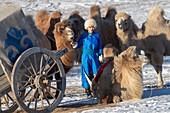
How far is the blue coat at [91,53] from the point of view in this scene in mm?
11156

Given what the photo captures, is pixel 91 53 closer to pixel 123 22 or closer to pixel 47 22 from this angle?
pixel 123 22

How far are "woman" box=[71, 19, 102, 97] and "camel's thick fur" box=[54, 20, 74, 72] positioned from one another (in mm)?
510

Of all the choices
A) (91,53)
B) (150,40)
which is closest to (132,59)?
(91,53)

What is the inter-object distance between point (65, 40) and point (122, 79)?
2114 millimetres

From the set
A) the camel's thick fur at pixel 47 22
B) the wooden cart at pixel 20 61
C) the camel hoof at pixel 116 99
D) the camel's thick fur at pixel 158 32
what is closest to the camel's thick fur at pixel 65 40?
the camel's thick fur at pixel 47 22

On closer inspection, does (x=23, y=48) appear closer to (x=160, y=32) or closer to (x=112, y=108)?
(x=112, y=108)

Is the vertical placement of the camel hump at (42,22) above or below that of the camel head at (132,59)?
above

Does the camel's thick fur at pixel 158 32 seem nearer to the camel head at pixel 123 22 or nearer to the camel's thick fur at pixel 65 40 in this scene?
the camel head at pixel 123 22

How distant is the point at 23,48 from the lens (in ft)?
29.1

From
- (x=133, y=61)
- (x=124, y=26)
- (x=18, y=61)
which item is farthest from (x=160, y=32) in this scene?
(x=18, y=61)

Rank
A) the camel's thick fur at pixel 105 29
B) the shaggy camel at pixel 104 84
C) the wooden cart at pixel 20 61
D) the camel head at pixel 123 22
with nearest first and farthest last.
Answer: the wooden cart at pixel 20 61, the shaggy camel at pixel 104 84, the camel head at pixel 123 22, the camel's thick fur at pixel 105 29

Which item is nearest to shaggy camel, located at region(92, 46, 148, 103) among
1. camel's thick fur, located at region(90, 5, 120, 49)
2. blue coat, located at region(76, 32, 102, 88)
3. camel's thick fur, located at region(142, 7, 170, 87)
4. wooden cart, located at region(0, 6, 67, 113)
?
blue coat, located at region(76, 32, 102, 88)

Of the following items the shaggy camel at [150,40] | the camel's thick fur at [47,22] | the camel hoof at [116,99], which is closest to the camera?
the camel hoof at [116,99]

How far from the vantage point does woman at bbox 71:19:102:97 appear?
1114cm
